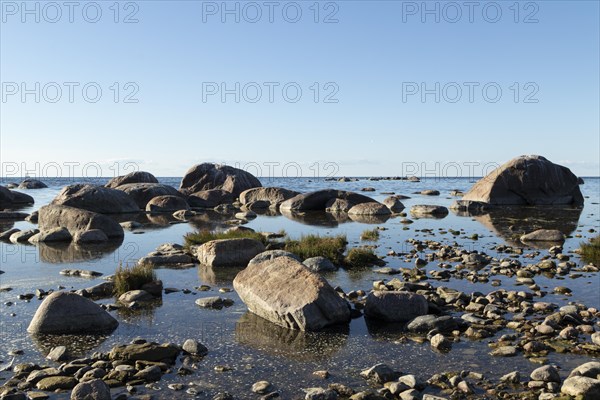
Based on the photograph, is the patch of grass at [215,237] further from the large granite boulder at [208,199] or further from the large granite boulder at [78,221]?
the large granite boulder at [208,199]

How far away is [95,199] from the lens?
110 ft

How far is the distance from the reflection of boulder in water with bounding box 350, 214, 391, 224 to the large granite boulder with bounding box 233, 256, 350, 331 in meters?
18.6

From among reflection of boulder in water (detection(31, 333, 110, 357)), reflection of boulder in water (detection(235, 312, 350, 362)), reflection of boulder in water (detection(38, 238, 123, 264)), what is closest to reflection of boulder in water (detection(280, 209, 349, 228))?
reflection of boulder in water (detection(38, 238, 123, 264))

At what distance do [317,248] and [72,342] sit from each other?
8795mm

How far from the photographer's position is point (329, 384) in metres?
7.13

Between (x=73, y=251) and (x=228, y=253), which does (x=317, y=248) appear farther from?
(x=73, y=251)

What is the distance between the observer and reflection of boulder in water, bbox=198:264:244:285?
13.6 m

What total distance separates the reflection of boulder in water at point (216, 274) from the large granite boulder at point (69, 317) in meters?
3.86

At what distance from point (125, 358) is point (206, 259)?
7.59 meters

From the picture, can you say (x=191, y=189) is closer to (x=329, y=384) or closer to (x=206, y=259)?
(x=206, y=259)

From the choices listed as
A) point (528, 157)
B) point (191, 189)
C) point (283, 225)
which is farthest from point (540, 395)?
point (191, 189)

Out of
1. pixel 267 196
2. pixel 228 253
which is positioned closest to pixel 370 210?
pixel 267 196

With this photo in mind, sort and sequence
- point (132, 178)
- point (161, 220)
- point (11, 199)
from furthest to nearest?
point (132, 178) → point (11, 199) → point (161, 220)

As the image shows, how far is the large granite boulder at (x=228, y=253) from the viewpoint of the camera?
15.3 meters
